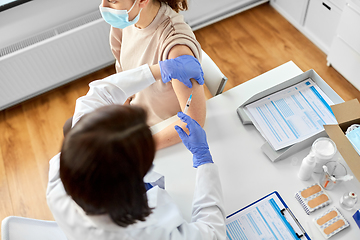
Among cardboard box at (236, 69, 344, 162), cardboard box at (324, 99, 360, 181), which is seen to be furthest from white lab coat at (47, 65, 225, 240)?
cardboard box at (324, 99, 360, 181)

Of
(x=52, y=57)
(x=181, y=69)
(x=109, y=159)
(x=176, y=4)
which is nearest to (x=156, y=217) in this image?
(x=109, y=159)

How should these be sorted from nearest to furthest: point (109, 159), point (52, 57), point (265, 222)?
point (109, 159)
point (265, 222)
point (52, 57)

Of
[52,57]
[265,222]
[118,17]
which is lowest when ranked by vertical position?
[52,57]

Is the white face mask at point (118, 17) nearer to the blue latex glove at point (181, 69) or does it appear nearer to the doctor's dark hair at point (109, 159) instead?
the blue latex glove at point (181, 69)

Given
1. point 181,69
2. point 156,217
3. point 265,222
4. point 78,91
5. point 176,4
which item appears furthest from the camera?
point 78,91

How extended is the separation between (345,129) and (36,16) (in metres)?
1.96

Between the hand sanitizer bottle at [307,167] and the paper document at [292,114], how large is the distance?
11cm

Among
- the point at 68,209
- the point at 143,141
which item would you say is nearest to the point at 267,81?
the point at 143,141

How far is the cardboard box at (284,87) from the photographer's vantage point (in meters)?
1.12

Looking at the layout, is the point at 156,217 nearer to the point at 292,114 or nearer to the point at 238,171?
the point at 238,171

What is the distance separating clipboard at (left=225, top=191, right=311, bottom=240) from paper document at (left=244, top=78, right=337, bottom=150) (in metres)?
0.22

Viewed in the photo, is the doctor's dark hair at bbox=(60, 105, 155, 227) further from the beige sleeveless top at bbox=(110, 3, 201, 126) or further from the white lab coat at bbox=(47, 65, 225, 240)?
the beige sleeveless top at bbox=(110, 3, 201, 126)

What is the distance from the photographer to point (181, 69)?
112 cm

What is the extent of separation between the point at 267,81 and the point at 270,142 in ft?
1.12
